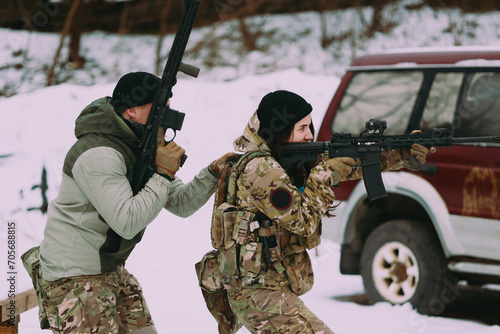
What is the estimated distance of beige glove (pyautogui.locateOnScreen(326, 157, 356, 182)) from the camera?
11.0 feet

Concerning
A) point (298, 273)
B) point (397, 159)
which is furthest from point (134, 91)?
point (397, 159)

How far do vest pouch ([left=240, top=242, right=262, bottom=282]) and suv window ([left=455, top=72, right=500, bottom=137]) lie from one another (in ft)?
8.99

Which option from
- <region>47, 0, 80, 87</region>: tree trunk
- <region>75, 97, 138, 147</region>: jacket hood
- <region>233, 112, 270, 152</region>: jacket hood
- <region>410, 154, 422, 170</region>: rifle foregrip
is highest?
<region>47, 0, 80, 87</region>: tree trunk

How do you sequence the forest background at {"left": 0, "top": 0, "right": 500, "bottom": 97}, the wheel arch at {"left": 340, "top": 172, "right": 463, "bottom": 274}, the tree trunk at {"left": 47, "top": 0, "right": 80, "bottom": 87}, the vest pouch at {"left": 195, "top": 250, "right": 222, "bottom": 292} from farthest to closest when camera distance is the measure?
the forest background at {"left": 0, "top": 0, "right": 500, "bottom": 97} → the tree trunk at {"left": 47, "top": 0, "right": 80, "bottom": 87} → the wheel arch at {"left": 340, "top": 172, "right": 463, "bottom": 274} → the vest pouch at {"left": 195, "top": 250, "right": 222, "bottom": 292}

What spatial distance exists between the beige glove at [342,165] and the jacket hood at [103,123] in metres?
0.94

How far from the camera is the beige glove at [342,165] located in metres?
3.35

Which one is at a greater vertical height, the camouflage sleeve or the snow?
the snow

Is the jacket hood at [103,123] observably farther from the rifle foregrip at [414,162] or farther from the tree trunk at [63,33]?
the tree trunk at [63,33]

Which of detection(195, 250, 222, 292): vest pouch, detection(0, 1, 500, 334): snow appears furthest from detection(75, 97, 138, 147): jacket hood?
detection(0, 1, 500, 334): snow

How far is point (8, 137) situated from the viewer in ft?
35.1

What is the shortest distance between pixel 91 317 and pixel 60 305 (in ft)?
0.48

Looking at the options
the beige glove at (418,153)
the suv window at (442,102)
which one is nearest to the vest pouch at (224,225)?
the beige glove at (418,153)

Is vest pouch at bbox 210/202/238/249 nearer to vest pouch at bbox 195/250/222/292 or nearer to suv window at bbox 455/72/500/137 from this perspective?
vest pouch at bbox 195/250/222/292

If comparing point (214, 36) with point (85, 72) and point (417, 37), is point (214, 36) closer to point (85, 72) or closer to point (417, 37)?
point (85, 72)
